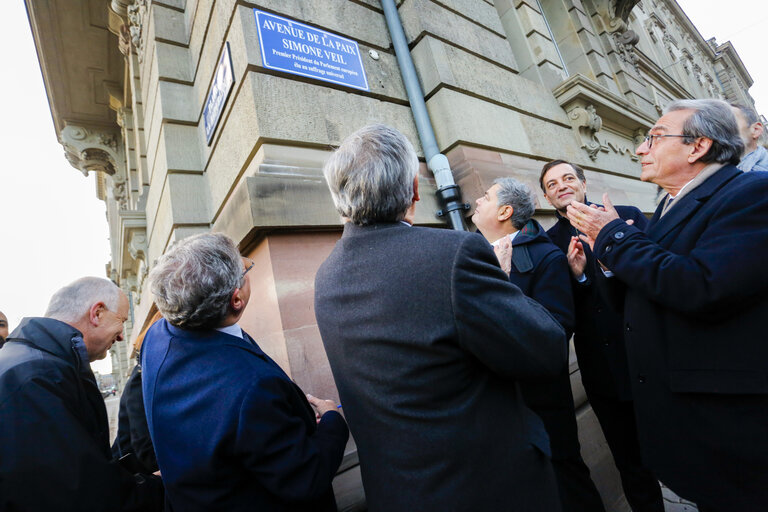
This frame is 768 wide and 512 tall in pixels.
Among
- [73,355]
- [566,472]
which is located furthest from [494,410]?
[73,355]

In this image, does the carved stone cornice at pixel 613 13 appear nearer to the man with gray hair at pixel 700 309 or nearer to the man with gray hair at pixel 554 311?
the man with gray hair at pixel 700 309

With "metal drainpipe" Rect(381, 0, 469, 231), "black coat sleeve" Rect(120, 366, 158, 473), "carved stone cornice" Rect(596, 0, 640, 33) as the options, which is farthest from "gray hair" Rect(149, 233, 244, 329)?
"carved stone cornice" Rect(596, 0, 640, 33)

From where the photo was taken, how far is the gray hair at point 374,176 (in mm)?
1174

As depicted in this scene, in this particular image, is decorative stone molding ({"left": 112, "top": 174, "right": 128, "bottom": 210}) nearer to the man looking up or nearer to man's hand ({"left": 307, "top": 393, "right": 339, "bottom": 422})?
man's hand ({"left": 307, "top": 393, "right": 339, "bottom": 422})

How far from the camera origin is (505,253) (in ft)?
6.07

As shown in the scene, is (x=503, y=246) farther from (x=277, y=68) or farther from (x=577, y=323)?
(x=277, y=68)

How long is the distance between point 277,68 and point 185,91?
5.55 ft

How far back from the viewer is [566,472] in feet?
6.40

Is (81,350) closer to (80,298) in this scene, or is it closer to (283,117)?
(80,298)

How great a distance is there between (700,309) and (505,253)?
789 mm

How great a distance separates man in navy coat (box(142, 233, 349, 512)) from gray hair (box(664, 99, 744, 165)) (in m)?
1.86

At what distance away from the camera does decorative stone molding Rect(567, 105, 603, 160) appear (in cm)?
471

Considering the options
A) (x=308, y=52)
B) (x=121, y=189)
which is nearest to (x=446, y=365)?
(x=308, y=52)

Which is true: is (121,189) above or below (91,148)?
below
